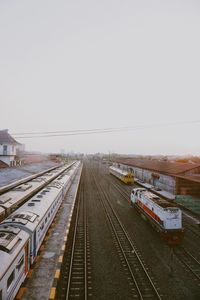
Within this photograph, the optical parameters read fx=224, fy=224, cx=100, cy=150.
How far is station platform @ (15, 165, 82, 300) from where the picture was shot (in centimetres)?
1030

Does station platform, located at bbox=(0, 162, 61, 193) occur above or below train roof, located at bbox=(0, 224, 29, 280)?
above

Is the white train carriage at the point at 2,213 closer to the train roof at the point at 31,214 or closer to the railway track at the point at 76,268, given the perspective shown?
the train roof at the point at 31,214

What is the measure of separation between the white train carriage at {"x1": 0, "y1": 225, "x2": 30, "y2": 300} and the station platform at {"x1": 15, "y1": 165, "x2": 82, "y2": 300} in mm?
879

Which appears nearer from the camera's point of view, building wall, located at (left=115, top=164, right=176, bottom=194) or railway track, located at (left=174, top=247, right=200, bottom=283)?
railway track, located at (left=174, top=247, right=200, bottom=283)

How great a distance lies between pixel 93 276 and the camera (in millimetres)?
12234

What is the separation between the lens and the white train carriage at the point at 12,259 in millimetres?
8031

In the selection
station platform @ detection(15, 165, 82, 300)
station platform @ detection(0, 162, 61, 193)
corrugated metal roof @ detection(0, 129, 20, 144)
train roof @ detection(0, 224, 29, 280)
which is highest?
corrugated metal roof @ detection(0, 129, 20, 144)

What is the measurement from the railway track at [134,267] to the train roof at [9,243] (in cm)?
592

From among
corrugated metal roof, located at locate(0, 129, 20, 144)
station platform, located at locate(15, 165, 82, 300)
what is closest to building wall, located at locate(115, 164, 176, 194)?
station platform, located at locate(15, 165, 82, 300)

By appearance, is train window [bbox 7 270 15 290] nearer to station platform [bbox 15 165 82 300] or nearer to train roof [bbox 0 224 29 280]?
train roof [bbox 0 224 29 280]

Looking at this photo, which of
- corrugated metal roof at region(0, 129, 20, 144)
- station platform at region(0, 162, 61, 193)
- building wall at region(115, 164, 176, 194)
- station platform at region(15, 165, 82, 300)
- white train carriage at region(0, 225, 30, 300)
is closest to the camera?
white train carriage at region(0, 225, 30, 300)

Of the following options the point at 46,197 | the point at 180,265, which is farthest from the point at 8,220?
the point at 180,265

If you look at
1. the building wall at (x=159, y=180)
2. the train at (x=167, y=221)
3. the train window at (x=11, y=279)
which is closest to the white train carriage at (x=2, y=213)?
the train window at (x=11, y=279)

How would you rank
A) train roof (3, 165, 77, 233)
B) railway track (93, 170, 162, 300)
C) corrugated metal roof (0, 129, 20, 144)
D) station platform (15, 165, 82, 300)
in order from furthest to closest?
corrugated metal roof (0, 129, 20, 144) < train roof (3, 165, 77, 233) < railway track (93, 170, 162, 300) < station platform (15, 165, 82, 300)
